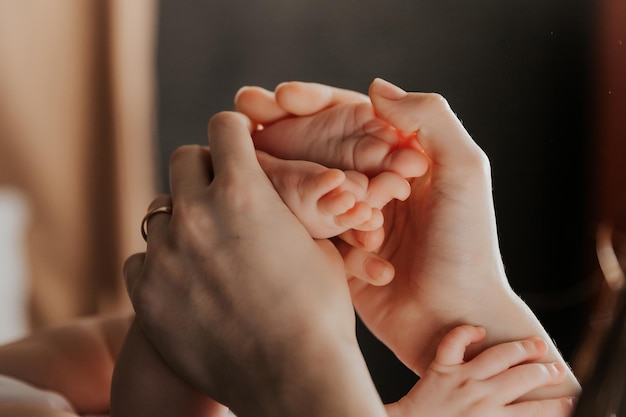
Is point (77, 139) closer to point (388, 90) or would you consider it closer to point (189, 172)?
point (189, 172)

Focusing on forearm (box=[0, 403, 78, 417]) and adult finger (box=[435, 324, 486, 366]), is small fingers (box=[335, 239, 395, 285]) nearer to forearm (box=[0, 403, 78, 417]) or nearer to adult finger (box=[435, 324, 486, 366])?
adult finger (box=[435, 324, 486, 366])

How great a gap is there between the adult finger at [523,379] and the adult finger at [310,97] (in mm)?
217

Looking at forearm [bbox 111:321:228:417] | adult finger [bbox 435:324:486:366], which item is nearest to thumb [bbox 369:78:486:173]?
adult finger [bbox 435:324:486:366]

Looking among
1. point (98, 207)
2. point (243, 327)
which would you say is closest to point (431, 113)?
point (243, 327)

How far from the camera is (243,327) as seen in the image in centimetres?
39

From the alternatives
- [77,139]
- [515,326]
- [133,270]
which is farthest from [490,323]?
[77,139]

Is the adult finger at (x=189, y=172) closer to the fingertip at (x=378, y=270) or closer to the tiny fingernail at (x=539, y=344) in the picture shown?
the fingertip at (x=378, y=270)

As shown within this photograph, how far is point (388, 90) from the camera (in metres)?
0.45

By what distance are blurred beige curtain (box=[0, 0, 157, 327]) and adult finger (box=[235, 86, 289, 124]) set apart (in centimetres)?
32

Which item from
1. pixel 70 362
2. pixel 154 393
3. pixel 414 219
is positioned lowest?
pixel 70 362

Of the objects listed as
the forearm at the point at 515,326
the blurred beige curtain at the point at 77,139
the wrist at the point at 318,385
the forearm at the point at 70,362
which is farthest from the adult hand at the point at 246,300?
the blurred beige curtain at the point at 77,139

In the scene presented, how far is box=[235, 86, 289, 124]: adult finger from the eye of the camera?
54 cm

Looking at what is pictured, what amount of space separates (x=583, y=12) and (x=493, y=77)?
0.06m

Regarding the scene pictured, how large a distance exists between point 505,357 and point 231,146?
222mm
